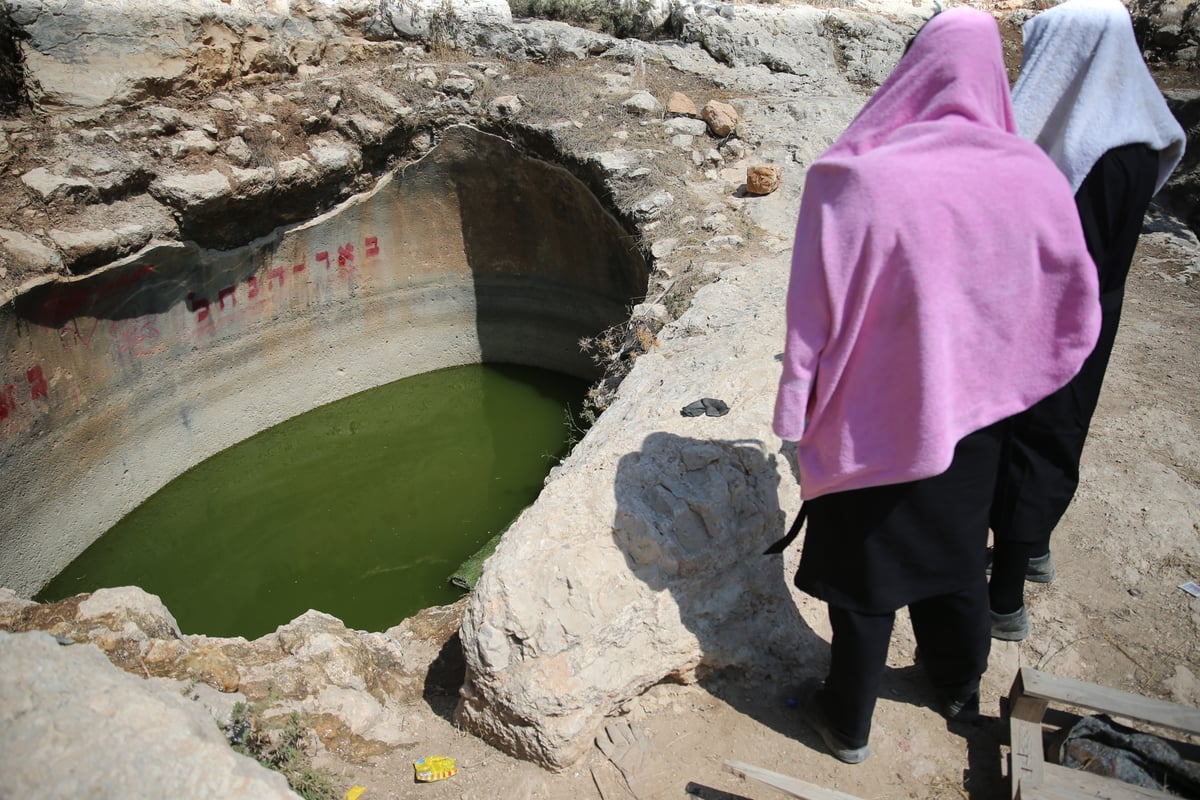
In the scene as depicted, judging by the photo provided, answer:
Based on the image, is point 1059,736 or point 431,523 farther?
point 431,523

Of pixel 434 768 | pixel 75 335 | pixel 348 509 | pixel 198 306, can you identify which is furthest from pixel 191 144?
pixel 434 768

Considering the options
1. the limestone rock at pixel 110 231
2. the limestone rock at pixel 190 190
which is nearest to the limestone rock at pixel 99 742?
the limestone rock at pixel 110 231

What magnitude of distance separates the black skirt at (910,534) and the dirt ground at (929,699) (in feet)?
1.59

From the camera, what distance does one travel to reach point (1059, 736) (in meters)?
1.95

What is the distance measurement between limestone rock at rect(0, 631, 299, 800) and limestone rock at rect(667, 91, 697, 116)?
200 inches

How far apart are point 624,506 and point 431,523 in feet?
11.5

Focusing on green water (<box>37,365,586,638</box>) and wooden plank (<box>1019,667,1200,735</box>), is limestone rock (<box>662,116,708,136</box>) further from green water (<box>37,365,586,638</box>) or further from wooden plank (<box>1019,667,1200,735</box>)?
wooden plank (<box>1019,667,1200,735</box>)

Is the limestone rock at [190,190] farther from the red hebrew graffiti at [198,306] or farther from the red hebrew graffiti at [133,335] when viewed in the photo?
the red hebrew graffiti at [133,335]

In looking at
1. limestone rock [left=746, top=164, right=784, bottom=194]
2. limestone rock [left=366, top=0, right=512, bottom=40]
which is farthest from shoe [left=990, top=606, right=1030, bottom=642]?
limestone rock [left=366, top=0, right=512, bottom=40]

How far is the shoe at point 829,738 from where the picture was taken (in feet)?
6.51

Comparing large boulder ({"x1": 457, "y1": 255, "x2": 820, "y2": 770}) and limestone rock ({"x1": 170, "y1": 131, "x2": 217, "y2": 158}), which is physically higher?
limestone rock ({"x1": 170, "y1": 131, "x2": 217, "y2": 158})

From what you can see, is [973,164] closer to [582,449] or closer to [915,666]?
[915,666]

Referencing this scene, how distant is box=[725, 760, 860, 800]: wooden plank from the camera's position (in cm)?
175

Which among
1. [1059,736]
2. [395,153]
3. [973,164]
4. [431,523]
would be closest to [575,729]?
[1059,736]
